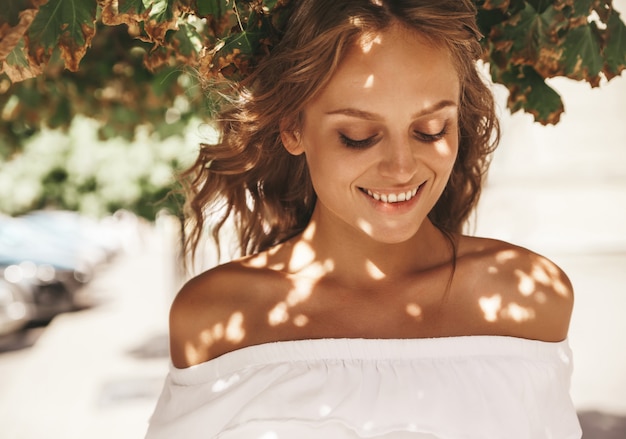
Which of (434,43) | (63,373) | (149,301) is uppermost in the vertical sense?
(434,43)

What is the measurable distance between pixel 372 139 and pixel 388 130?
0.05 m

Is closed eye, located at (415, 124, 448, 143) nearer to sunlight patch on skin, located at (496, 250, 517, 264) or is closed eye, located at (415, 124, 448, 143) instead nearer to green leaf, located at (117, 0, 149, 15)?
sunlight patch on skin, located at (496, 250, 517, 264)

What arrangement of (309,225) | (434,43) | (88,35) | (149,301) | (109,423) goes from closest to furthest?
1. (88,35)
2. (434,43)
3. (309,225)
4. (109,423)
5. (149,301)

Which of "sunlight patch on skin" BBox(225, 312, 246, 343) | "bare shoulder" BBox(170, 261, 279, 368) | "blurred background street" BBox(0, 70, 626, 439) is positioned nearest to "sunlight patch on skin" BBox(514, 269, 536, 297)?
"bare shoulder" BBox(170, 261, 279, 368)

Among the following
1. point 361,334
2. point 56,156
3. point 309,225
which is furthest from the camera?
point 56,156

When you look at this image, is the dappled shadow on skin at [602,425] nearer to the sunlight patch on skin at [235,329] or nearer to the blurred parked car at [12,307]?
the sunlight patch on skin at [235,329]

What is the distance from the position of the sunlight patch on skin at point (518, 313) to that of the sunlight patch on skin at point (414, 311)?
0.84 feet

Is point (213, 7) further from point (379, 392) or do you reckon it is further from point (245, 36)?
point (379, 392)

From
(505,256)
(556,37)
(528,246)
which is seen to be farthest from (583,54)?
(528,246)

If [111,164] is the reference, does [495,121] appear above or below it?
above

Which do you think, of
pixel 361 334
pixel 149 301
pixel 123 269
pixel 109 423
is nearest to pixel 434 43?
pixel 361 334

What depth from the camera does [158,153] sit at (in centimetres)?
1005

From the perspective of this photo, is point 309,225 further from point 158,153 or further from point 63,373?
point 63,373

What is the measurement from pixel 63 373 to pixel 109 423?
3.90 m
